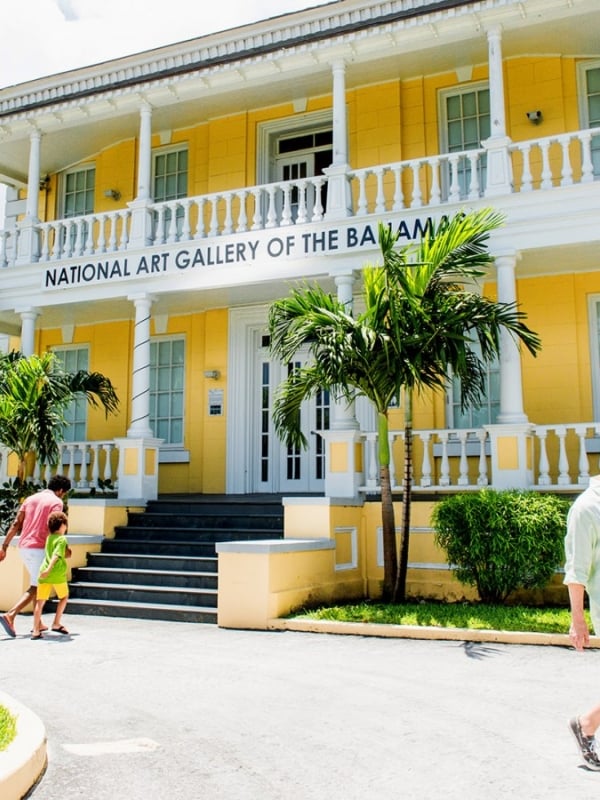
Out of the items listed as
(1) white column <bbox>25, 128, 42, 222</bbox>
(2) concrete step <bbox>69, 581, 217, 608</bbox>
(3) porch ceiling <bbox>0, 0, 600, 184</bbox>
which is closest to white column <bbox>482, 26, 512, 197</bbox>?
(3) porch ceiling <bbox>0, 0, 600, 184</bbox>

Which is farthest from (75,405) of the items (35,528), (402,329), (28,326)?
(402,329)

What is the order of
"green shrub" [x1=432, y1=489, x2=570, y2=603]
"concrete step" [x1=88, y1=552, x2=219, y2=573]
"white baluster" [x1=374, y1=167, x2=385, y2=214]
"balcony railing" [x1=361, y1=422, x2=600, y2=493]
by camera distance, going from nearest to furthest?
"green shrub" [x1=432, y1=489, x2=570, y2=603] < "balcony railing" [x1=361, y1=422, x2=600, y2=493] < "concrete step" [x1=88, y1=552, x2=219, y2=573] < "white baluster" [x1=374, y1=167, x2=385, y2=214]

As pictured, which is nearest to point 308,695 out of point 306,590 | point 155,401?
point 306,590

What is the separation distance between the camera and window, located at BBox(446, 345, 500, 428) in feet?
40.0

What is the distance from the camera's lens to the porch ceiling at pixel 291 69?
10938 mm

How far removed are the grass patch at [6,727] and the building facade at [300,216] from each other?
241 inches

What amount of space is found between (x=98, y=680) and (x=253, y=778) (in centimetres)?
258

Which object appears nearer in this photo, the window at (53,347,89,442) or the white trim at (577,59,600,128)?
the white trim at (577,59,600,128)

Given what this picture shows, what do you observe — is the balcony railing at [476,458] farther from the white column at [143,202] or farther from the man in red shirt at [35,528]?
the white column at [143,202]

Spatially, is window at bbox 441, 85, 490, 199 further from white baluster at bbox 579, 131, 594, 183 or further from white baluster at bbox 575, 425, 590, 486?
white baluster at bbox 575, 425, 590, 486

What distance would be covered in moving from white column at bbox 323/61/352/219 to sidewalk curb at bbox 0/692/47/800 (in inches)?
327

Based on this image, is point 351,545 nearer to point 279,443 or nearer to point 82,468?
point 279,443

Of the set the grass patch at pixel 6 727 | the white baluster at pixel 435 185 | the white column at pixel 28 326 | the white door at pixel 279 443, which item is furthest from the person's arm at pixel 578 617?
the white column at pixel 28 326

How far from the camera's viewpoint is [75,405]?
1557cm
